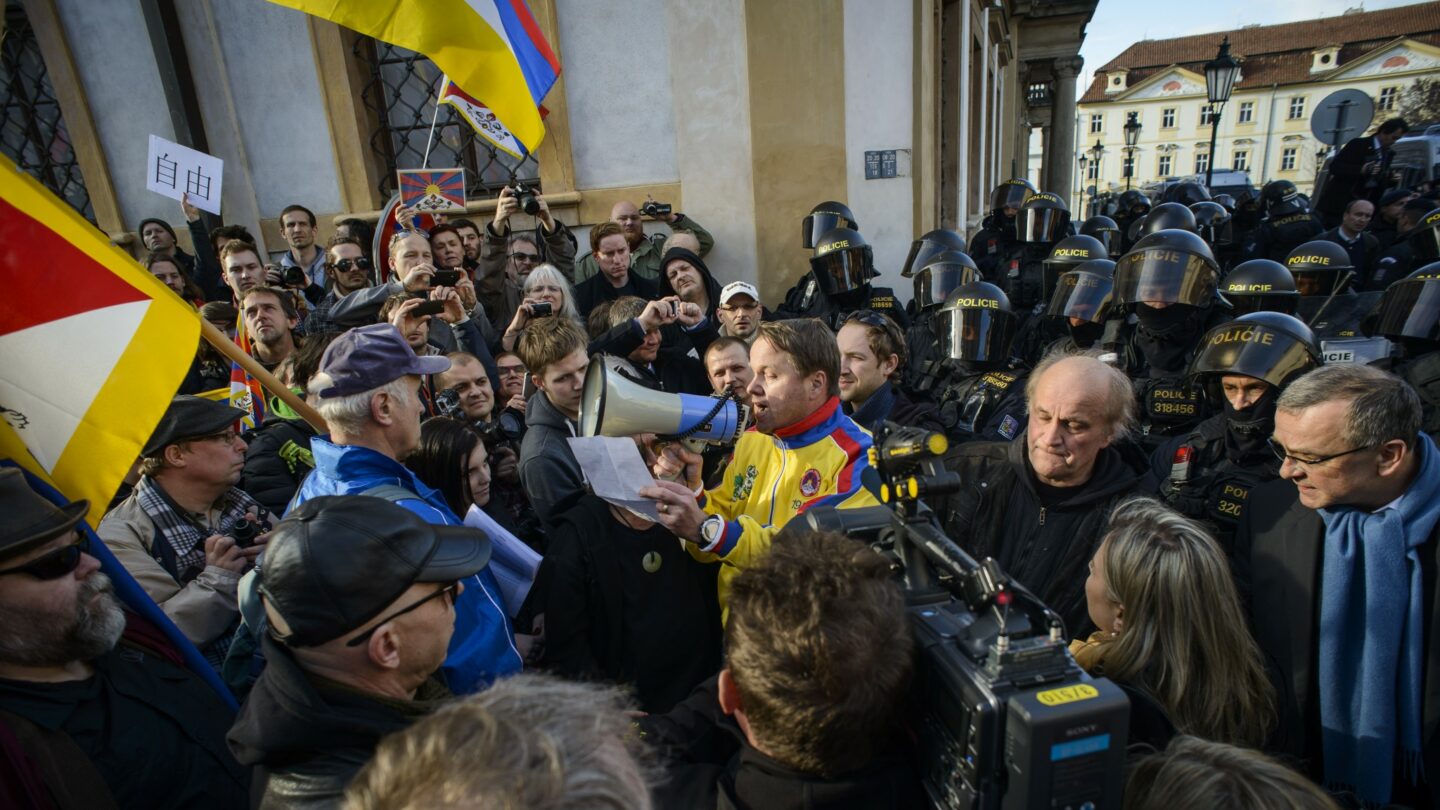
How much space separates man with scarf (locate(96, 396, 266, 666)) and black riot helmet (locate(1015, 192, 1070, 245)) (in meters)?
8.00

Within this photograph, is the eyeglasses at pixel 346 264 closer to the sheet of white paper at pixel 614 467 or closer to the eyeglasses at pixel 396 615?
the sheet of white paper at pixel 614 467

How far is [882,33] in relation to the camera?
7.33m

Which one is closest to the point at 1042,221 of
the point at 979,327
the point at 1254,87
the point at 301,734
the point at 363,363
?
the point at 979,327

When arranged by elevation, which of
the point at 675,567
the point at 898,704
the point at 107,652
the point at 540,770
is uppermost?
the point at 540,770

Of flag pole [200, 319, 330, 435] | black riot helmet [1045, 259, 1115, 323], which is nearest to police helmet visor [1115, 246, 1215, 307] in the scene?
black riot helmet [1045, 259, 1115, 323]

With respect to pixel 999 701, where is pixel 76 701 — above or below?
below

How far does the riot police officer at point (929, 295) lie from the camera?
5098 millimetres

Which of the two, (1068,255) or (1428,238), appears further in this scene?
(1428,238)

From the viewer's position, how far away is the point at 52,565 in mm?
1676

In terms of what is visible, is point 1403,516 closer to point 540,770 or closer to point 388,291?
point 540,770

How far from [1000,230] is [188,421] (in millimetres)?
9404

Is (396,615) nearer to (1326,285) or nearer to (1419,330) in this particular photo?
(1419,330)

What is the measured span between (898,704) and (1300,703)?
1.76 meters

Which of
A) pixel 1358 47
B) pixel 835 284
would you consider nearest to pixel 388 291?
pixel 835 284
